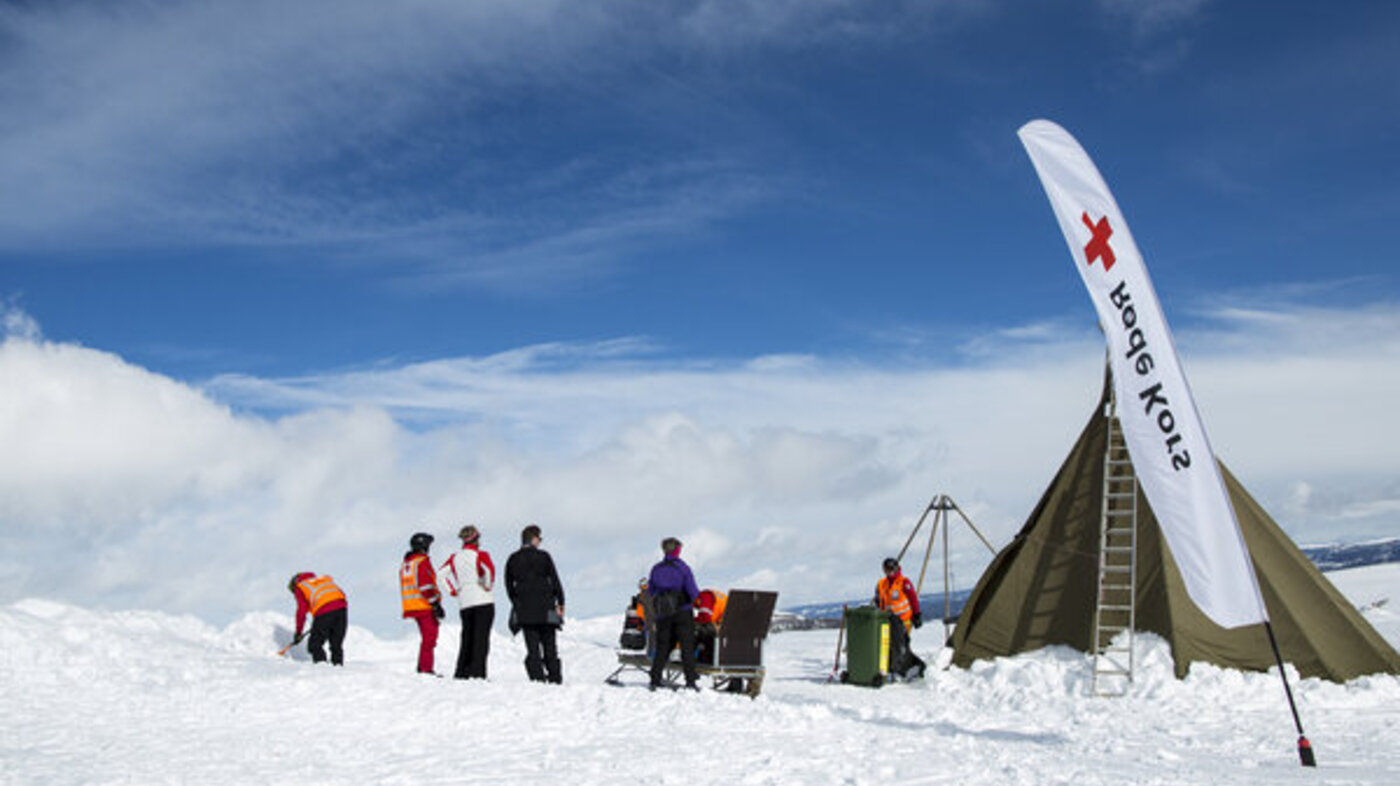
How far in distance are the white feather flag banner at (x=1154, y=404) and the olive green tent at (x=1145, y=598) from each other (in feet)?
18.1

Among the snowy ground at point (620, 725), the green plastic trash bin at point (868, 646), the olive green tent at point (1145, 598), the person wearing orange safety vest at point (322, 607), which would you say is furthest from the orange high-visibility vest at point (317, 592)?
the olive green tent at point (1145, 598)

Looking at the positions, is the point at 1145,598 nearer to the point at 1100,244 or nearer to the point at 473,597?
the point at 1100,244

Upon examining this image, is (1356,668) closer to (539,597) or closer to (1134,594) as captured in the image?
(1134,594)

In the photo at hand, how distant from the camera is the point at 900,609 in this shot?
15.4 metres

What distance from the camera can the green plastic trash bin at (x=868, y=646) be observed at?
14938 millimetres

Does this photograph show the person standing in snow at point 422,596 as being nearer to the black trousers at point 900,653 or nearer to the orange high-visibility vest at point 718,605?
the orange high-visibility vest at point 718,605

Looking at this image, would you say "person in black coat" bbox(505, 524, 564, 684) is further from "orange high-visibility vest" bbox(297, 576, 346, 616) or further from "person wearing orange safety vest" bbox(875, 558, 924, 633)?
"person wearing orange safety vest" bbox(875, 558, 924, 633)

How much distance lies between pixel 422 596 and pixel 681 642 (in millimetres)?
3096

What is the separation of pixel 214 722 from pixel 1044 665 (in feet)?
30.5

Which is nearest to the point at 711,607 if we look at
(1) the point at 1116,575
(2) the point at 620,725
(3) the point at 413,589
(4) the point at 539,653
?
(4) the point at 539,653

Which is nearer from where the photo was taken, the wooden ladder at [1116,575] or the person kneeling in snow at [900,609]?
the wooden ladder at [1116,575]

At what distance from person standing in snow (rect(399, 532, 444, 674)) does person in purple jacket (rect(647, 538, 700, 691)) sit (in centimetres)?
265

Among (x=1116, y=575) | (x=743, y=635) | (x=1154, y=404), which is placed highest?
(x=1154, y=404)

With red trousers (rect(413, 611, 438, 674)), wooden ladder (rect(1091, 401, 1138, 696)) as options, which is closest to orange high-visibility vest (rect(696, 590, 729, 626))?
red trousers (rect(413, 611, 438, 674))
